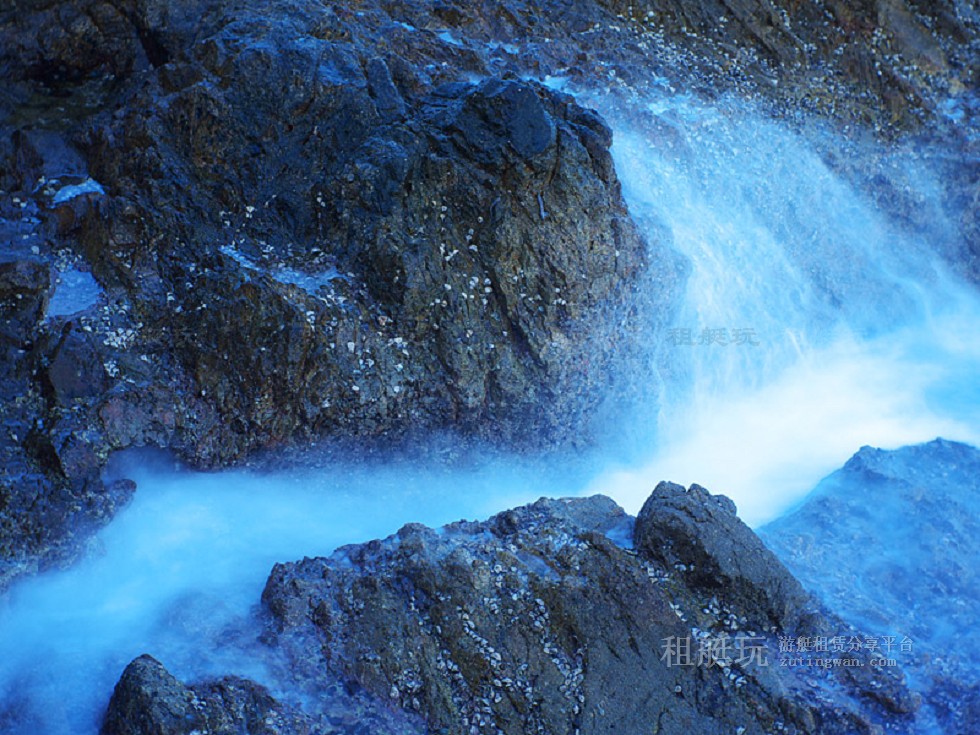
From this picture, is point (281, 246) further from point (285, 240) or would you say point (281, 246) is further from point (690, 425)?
point (690, 425)

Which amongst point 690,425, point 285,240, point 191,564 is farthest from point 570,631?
point 285,240

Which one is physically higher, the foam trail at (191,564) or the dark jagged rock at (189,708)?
the dark jagged rock at (189,708)

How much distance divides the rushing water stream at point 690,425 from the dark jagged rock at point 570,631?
0.45 m

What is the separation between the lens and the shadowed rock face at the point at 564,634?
4.03 metres

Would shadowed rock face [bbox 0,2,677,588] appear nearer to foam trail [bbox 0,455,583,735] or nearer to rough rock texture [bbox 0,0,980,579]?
rough rock texture [bbox 0,0,980,579]

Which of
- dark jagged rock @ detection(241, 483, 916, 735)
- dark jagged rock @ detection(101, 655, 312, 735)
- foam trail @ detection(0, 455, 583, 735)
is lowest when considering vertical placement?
foam trail @ detection(0, 455, 583, 735)

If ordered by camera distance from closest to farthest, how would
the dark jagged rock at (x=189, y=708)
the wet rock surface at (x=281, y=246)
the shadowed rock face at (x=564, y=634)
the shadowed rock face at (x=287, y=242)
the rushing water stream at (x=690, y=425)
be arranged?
the dark jagged rock at (x=189, y=708) < the shadowed rock face at (x=564, y=634) < the rushing water stream at (x=690, y=425) < the wet rock surface at (x=281, y=246) < the shadowed rock face at (x=287, y=242)

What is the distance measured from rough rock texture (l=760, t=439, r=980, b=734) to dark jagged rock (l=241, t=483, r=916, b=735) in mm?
285

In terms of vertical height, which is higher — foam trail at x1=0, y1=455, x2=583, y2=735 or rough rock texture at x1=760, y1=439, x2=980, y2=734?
rough rock texture at x1=760, y1=439, x2=980, y2=734

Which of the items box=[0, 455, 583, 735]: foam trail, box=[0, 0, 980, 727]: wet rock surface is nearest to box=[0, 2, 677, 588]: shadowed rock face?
box=[0, 0, 980, 727]: wet rock surface

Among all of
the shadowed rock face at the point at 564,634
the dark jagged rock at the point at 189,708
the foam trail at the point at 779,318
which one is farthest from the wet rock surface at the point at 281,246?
the dark jagged rock at the point at 189,708

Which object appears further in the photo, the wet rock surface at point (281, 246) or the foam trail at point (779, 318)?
the foam trail at point (779, 318)

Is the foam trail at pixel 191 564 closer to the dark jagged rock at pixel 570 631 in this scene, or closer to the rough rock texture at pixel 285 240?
the rough rock texture at pixel 285 240

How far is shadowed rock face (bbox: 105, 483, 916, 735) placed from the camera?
13.2 feet
